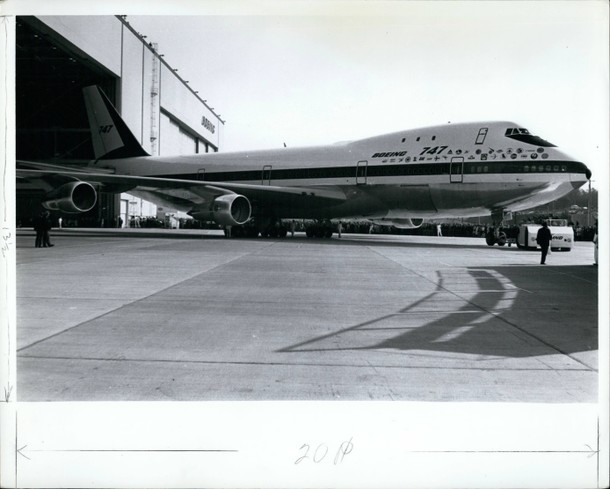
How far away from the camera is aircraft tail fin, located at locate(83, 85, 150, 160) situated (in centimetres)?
2856

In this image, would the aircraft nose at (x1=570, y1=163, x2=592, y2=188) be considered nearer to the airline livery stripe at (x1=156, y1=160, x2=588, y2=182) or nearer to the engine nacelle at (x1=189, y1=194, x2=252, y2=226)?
the airline livery stripe at (x1=156, y1=160, x2=588, y2=182)

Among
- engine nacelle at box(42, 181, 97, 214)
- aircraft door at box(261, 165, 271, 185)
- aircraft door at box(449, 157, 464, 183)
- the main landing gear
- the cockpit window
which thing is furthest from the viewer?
the main landing gear

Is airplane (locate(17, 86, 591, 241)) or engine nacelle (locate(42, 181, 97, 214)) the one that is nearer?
airplane (locate(17, 86, 591, 241))

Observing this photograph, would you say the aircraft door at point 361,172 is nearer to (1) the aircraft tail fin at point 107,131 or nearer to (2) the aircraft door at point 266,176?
(2) the aircraft door at point 266,176

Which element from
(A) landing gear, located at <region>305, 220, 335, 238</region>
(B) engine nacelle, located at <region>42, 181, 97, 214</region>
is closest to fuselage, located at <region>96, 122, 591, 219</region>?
(A) landing gear, located at <region>305, 220, 335, 238</region>

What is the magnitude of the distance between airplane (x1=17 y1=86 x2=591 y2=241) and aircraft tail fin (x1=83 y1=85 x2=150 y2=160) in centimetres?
154

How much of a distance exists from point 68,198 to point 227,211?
5.81 metres

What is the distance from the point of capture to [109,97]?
32688 mm

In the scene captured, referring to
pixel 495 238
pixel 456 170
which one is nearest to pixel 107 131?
pixel 456 170

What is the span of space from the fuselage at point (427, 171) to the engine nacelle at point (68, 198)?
4116 mm

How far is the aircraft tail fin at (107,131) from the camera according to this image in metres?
28.6

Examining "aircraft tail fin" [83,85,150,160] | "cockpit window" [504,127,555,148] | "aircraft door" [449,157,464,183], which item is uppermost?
"aircraft tail fin" [83,85,150,160]

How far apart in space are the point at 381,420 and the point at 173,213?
49593mm

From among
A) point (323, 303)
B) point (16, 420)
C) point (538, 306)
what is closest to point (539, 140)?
point (538, 306)
